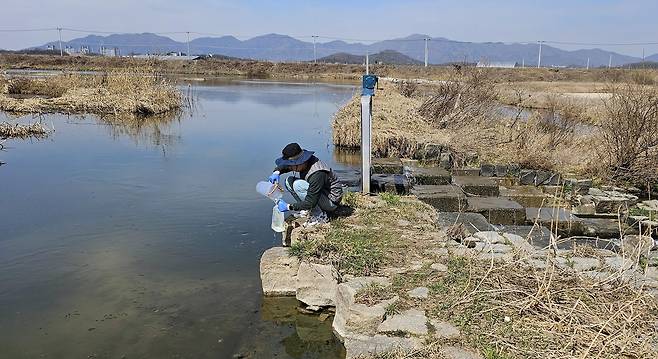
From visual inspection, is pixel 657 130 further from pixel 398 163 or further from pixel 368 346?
pixel 368 346

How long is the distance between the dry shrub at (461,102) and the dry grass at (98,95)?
451 inches

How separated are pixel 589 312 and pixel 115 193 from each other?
783 centimetres

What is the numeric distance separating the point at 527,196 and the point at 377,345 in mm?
5817

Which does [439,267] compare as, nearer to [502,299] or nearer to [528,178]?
[502,299]

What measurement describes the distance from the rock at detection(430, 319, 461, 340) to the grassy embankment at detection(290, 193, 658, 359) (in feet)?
0.13

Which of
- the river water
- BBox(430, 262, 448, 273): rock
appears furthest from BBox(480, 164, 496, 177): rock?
BBox(430, 262, 448, 273): rock

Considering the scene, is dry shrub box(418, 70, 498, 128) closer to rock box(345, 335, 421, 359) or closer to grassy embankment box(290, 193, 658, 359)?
grassy embankment box(290, 193, 658, 359)

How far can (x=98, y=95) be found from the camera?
851 inches

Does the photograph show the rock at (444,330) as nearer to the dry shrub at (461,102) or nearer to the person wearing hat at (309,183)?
the person wearing hat at (309,183)

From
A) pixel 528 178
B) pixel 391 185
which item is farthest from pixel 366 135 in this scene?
pixel 528 178

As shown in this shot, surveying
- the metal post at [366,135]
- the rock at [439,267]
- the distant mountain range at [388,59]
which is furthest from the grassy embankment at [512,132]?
the distant mountain range at [388,59]

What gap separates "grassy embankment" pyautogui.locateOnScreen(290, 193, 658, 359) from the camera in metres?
3.49

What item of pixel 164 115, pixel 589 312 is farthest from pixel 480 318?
pixel 164 115

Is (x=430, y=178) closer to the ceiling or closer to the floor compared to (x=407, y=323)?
closer to the ceiling
